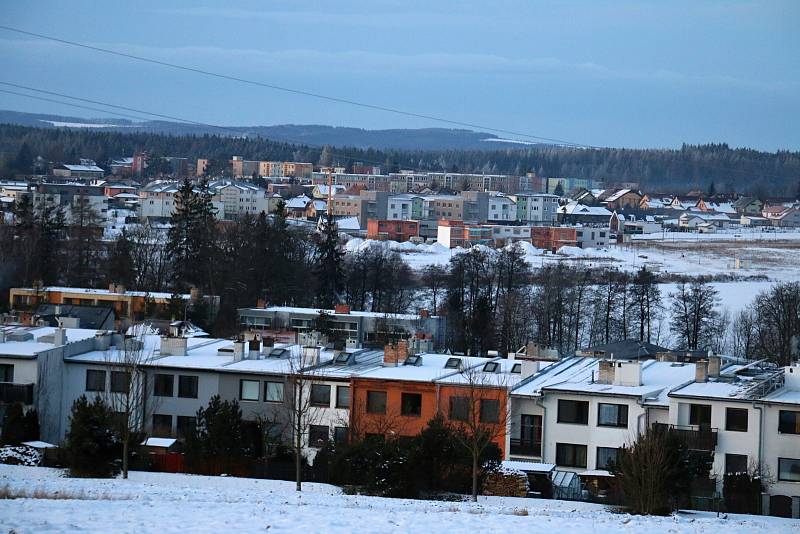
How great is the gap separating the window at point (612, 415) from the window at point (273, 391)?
4.92 metres

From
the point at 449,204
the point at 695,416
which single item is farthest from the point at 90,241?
the point at 449,204

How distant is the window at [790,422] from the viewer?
18.1m

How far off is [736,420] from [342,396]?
5.90 m

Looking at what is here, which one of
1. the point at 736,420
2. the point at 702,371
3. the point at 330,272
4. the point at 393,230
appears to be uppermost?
the point at 393,230

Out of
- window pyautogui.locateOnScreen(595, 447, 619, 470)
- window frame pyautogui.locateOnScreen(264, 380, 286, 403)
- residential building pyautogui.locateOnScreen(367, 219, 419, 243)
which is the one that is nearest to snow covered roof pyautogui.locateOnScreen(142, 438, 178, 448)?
window frame pyautogui.locateOnScreen(264, 380, 286, 403)

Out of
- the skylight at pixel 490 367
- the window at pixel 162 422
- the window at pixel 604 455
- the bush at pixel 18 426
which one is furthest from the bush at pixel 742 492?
the bush at pixel 18 426

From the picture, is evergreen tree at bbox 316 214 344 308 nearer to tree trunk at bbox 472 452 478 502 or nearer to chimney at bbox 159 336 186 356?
chimney at bbox 159 336 186 356

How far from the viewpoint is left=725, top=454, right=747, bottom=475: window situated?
18234 mm

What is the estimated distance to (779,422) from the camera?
18.2 meters

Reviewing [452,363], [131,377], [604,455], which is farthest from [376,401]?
[131,377]

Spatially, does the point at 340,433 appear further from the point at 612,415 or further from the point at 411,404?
the point at 612,415

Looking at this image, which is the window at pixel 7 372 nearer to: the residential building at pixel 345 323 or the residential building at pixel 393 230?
the residential building at pixel 345 323

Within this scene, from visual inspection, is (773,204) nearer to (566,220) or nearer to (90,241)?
(566,220)

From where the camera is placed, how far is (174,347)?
21656mm
